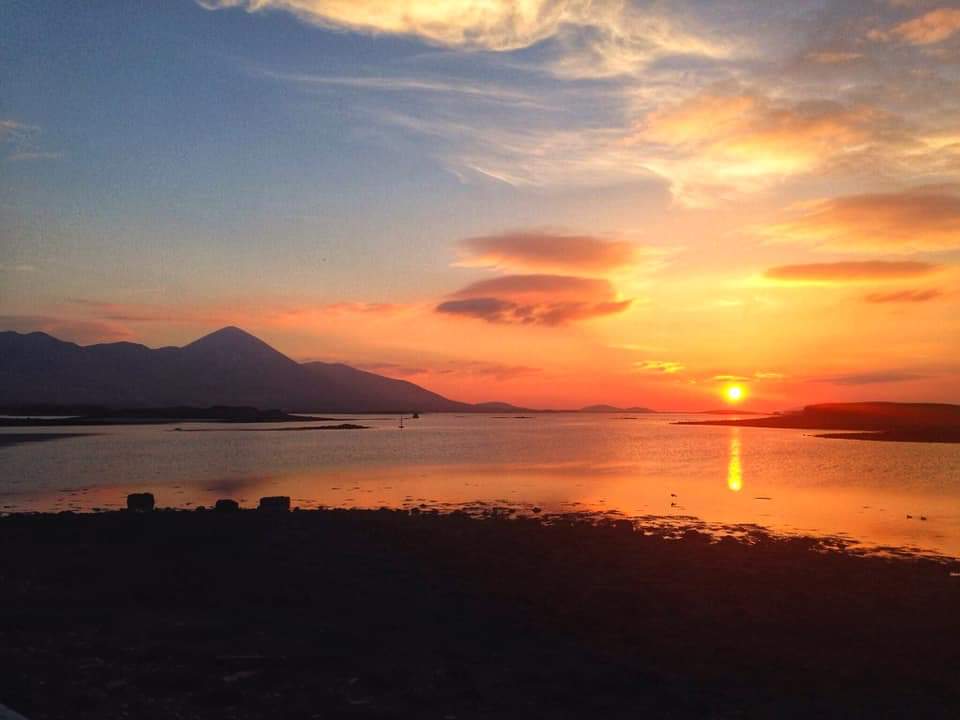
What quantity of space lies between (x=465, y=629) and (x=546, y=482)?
3584 cm

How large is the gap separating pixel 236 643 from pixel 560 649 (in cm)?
601

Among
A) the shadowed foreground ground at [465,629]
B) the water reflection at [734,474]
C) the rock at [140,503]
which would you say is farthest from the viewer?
the water reflection at [734,474]

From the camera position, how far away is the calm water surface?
36.1m

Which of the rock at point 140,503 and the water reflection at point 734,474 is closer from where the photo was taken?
the rock at point 140,503

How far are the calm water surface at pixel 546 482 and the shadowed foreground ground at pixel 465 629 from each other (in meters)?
11.1

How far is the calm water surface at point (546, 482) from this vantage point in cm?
3612

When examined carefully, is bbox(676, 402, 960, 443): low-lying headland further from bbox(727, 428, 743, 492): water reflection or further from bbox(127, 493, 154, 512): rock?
bbox(127, 493, 154, 512): rock

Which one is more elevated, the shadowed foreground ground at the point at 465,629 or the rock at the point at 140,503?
the rock at the point at 140,503

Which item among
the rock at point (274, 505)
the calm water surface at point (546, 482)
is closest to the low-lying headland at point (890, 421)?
the calm water surface at point (546, 482)

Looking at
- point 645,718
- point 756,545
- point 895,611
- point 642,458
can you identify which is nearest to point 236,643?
point 645,718

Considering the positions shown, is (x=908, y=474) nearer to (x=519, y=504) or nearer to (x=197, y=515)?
(x=519, y=504)

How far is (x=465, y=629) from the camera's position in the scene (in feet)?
51.1

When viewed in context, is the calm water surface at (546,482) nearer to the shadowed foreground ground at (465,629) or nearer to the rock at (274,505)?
the rock at (274,505)

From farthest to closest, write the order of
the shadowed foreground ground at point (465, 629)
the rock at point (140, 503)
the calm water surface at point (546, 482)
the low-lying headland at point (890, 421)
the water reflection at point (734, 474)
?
1. the low-lying headland at point (890, 421)
2. the water reflection at point (734, 474)
3. the calm water surface at point (546, 482)
4. the rock at point (140, 503)
5. the shadowed foreground ground at point (465, 629)
